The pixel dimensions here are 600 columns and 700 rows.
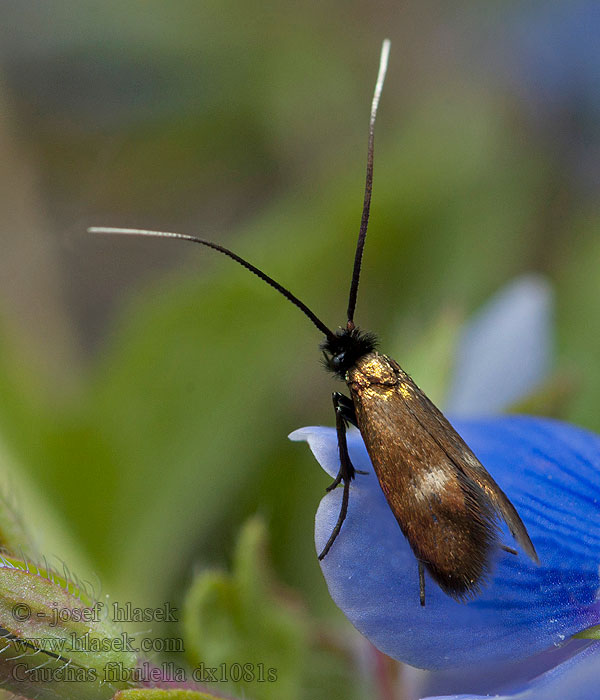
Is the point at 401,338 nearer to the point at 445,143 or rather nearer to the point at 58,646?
the point at 445,143

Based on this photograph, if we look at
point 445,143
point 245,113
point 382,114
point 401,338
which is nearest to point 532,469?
point 401,338

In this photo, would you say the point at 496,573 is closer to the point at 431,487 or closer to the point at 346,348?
the point at 431,487

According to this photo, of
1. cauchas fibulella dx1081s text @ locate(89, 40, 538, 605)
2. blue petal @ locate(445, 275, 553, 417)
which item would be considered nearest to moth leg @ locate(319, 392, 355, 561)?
cauchas fibulella dx1081s text @ locate(89, 40, 538, 605)

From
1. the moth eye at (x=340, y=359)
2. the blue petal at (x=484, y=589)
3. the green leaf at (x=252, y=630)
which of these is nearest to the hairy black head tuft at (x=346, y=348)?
the moth eye at (x=340, y=359)

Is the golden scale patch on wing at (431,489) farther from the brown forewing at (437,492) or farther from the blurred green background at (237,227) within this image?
the blurred green background at (237,227)

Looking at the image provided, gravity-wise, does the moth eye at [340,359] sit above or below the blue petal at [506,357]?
above

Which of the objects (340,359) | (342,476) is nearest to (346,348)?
(340,359)
